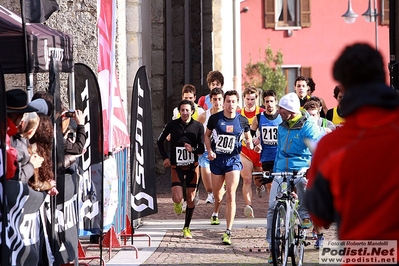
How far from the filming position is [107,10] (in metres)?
10.7

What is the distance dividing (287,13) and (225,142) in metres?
43.4

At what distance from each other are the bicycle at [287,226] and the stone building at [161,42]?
334cm

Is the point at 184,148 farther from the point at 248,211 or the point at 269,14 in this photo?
the point at 269,14

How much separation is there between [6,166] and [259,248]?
529 cm

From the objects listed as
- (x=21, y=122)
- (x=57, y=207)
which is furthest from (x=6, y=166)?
(x=57, y=207)

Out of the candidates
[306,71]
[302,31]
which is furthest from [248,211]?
[302,31]

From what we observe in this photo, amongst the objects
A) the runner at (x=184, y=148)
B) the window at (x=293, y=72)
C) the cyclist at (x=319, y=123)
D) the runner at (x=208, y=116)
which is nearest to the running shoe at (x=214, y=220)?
the runner at (x=208, y=116)

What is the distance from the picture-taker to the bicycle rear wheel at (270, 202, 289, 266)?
31.2ft

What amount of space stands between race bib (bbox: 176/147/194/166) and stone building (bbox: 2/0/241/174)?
113cm

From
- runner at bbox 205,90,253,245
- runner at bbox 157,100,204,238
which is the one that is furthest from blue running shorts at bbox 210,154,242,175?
runner at bbox 157,100,204,238

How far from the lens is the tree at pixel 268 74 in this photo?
164 ft

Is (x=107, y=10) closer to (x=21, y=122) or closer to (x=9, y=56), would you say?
(x=9, y=56)

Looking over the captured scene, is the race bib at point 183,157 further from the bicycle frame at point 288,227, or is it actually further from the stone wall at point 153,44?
the bicycle frame at point 288,227

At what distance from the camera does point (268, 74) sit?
165 feet
